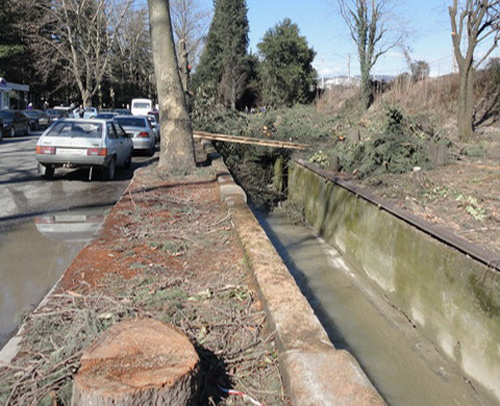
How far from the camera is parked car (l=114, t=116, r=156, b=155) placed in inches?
762

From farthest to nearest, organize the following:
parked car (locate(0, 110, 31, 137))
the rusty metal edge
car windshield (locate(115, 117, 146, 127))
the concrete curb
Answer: parked car (locate(0, 110, 31, 137)), car windshield (locate(115, 117, 146, 127)), the rusty metal edge, the concrete curb

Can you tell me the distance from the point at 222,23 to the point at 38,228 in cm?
4890

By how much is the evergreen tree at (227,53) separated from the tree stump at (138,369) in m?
47.6

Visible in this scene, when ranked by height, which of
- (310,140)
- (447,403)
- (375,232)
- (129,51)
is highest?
(129,51)

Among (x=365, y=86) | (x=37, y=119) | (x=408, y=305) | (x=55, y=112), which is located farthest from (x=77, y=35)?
(x=408, y=305)

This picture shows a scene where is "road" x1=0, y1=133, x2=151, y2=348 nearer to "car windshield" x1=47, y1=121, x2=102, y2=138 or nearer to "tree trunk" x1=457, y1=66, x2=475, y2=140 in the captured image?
"car windshield" x1=47, y1=121, x2=102, y2=138

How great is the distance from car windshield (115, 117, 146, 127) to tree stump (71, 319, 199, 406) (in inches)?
705

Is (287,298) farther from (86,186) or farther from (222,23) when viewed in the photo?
(222,23)

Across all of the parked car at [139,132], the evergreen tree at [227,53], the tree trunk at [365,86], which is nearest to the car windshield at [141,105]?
the evergreen tree at [227,53]

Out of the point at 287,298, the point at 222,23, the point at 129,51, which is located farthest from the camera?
the point at 129,51

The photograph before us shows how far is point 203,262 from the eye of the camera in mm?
5758

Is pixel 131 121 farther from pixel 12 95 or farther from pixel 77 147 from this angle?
pixel 12 95

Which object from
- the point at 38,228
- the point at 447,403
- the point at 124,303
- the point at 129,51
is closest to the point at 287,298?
the point at 124,303

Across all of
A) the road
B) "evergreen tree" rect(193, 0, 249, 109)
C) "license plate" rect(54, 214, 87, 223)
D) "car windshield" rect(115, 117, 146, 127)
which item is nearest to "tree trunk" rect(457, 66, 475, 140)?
the road
